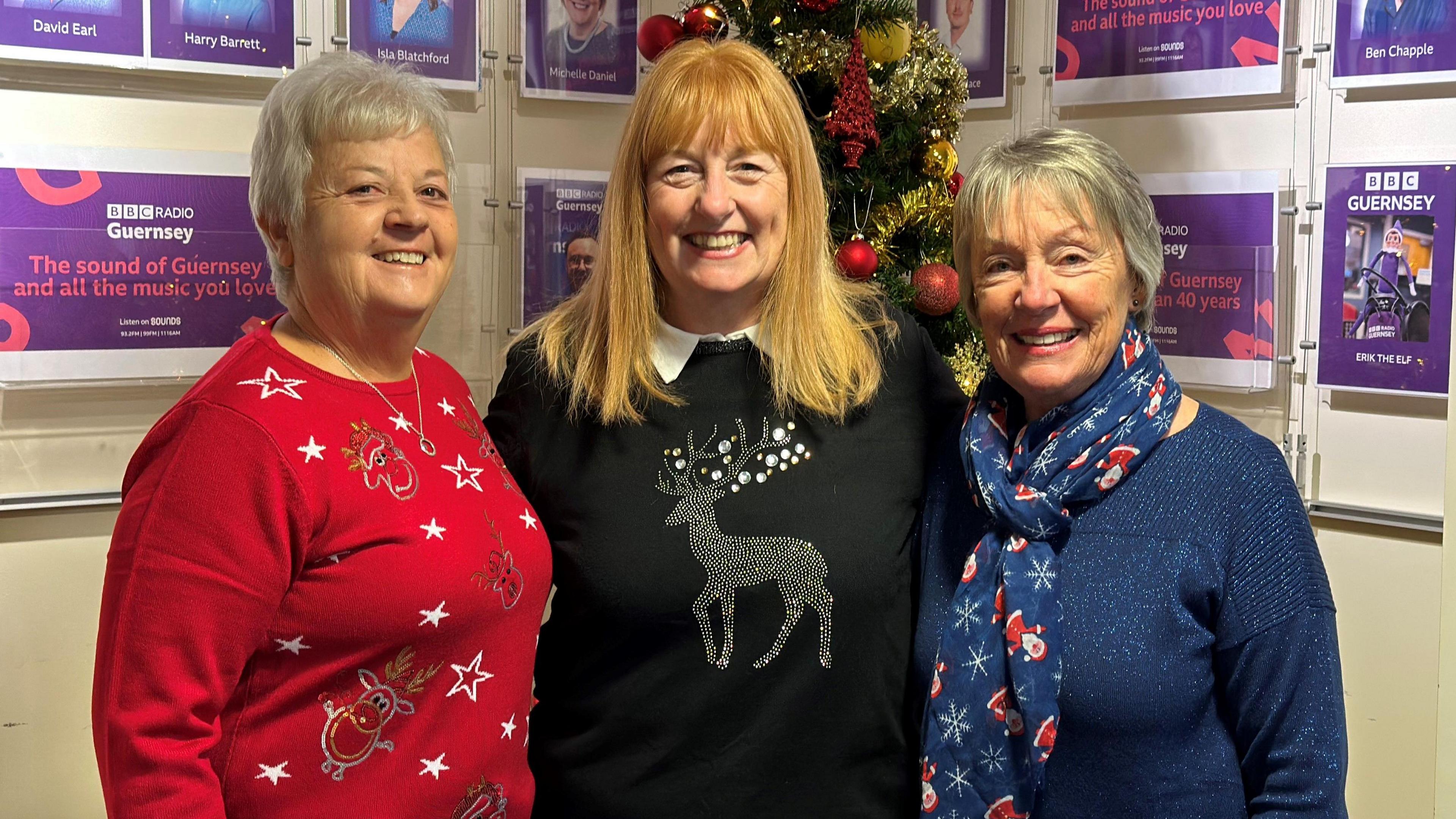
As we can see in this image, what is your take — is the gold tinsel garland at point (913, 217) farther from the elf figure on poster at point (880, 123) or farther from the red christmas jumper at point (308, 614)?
the red christmas jumper at point (308, 614)

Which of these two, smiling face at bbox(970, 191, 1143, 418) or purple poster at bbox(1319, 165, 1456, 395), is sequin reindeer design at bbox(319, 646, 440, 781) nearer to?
smiling face at bbox(970, 191, 1143, 418)

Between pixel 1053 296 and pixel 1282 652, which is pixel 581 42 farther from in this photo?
pixel 1282 652

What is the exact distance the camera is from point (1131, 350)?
1576 millimetres

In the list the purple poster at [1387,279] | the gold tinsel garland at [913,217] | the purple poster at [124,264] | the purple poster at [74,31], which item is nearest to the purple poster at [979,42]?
the gold tinsel garland at [913,217]

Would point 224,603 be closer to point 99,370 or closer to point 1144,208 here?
point 1144,208

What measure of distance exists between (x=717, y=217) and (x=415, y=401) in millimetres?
507

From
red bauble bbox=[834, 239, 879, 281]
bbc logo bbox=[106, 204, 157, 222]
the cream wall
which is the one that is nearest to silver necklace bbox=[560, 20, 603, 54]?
the cream wall

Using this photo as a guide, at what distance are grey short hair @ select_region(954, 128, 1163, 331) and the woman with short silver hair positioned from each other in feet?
2.30

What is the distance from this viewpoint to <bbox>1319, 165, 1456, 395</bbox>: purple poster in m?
2.83

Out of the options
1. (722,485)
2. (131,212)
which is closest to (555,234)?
(131,212)

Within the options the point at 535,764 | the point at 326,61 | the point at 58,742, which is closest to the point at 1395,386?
the point at 535,764

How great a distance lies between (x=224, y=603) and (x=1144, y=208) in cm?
120

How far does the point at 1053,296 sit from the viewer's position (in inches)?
59.8

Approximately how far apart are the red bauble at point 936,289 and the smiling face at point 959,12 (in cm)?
127
